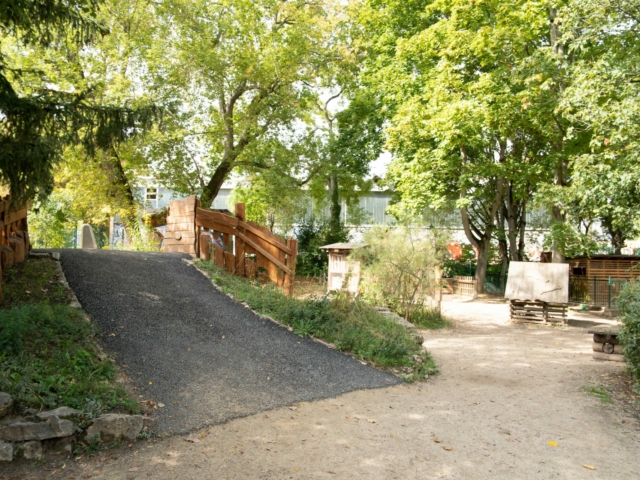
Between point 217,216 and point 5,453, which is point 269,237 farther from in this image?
point 5,453

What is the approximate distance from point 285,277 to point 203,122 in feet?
40.0

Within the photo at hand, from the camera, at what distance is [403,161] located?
836 inches

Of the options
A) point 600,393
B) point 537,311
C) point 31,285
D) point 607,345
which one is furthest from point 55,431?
point 537,311

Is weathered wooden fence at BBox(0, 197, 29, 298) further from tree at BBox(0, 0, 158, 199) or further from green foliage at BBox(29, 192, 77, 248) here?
green foliage at BBox(29, 192, 77, 248)

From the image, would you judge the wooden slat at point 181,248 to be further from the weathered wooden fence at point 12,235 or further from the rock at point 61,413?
the rock at point 61,413

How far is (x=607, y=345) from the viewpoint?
9.07m

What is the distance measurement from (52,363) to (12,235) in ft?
13.7

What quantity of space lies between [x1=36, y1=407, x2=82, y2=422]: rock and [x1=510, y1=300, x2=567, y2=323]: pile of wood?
529 inches

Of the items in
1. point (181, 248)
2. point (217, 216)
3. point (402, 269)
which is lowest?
point (402, 269)

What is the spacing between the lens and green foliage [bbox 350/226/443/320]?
13.4 metres

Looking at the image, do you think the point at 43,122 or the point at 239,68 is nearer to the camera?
the point at 43,122

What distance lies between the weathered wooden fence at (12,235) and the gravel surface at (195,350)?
715 millimetres

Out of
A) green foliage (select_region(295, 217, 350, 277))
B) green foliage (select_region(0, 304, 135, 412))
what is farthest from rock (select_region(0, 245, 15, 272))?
green foliage (select_region(295, 217, 350, 277))

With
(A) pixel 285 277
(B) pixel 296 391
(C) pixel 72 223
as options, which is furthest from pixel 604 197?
(C) pixel 72 223
